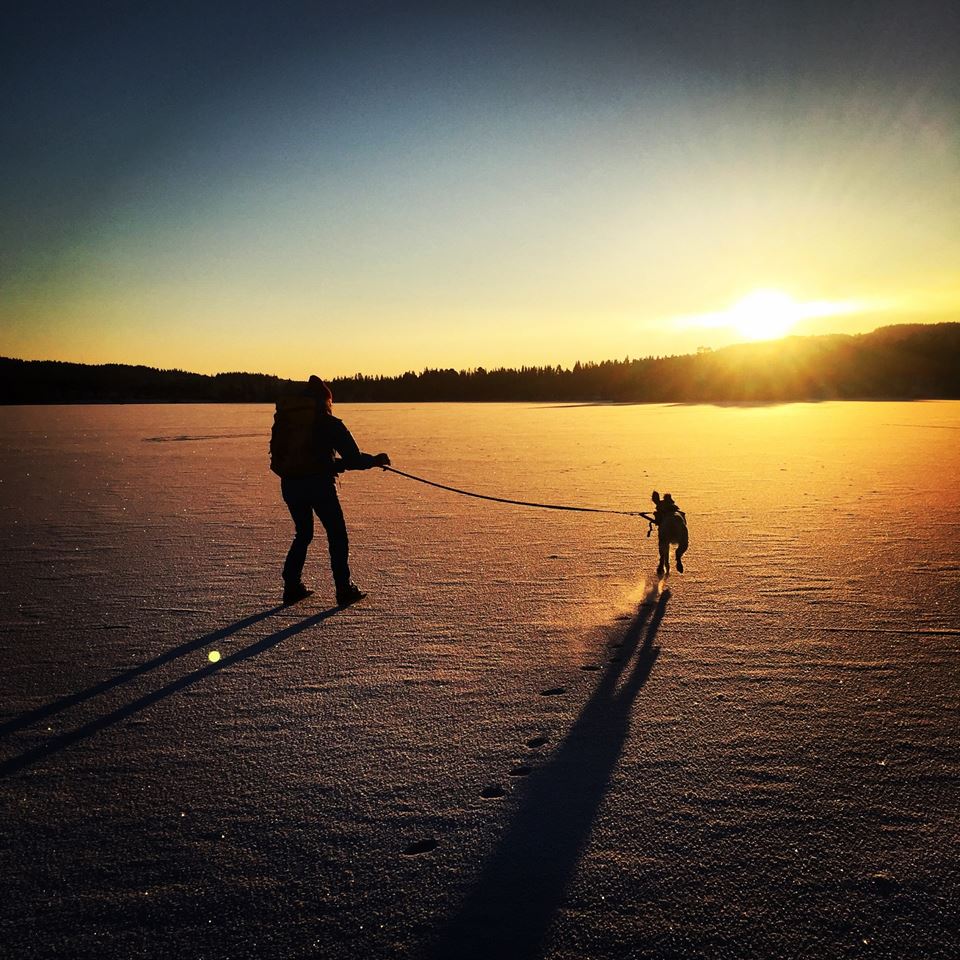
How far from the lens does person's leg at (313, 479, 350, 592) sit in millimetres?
5324

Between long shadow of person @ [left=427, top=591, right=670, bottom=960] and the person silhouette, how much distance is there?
263cm

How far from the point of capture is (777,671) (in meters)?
3.79

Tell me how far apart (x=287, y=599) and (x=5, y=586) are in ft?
9.20

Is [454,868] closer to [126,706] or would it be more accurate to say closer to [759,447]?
[126,706]

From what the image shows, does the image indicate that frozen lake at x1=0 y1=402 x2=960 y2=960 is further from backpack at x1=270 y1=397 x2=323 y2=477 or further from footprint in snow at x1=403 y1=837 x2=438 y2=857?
backpack at x1=270 y1=397 x2=323 y2=477

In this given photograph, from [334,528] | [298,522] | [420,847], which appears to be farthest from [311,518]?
[420,847]

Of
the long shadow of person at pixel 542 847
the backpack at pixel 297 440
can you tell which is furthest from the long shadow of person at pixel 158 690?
the long shadow of person at pixel 542 847

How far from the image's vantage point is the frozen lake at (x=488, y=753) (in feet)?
6.65

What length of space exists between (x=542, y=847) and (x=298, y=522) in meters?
3.65

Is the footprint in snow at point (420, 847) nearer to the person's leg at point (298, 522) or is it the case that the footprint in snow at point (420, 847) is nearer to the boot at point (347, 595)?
the boot at point (347, 595)

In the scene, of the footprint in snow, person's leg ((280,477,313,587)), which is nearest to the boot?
person's leg ((280,477,313,587))

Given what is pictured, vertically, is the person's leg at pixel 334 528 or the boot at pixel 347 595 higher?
the person's leg at pixel 334 528

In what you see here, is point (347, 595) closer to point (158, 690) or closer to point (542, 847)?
point (158, 690)

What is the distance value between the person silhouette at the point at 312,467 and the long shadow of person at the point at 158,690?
0.33 meters
